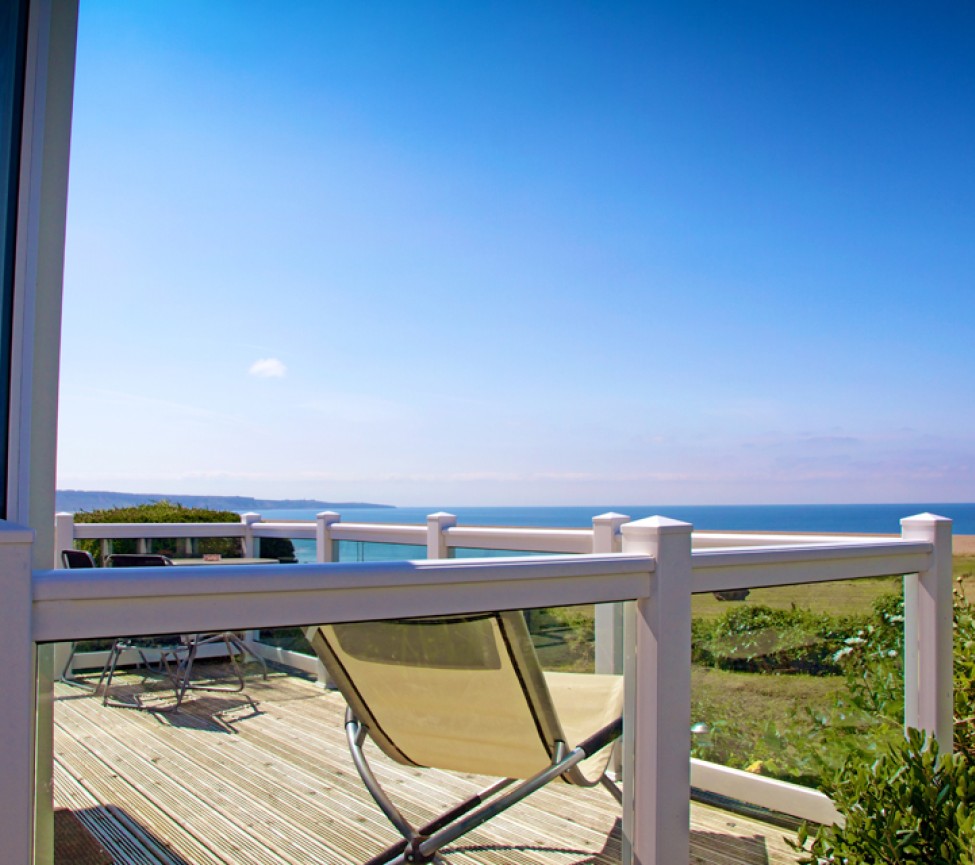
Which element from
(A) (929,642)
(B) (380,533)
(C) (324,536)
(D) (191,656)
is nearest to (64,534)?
(C) (324,536)

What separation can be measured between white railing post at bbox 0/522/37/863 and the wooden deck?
0.75ft

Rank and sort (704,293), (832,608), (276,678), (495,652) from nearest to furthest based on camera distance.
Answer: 1. (276,678)
2. (495,652)
3. (832,608)
4. (704,293)

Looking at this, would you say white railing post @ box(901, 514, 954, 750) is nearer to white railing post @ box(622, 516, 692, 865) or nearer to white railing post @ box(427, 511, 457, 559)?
white railing post @ box(622, 516, 692, 865)

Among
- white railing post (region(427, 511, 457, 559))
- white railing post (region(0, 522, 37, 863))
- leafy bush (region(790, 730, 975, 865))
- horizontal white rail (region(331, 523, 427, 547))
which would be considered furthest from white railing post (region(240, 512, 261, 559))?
white railing post (region(0, 522, 37, 863))

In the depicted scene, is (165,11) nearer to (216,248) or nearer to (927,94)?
(216,248)

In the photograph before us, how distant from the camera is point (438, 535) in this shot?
168 inches

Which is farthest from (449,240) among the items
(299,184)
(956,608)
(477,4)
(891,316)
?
(891,316)

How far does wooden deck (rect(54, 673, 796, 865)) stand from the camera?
1500 millimetres

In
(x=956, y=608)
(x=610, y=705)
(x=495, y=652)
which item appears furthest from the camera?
(x=956, y=608)

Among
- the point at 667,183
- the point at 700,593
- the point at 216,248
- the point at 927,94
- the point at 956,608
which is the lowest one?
the point at 956,608

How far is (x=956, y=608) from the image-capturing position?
149 inches

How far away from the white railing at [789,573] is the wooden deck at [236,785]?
0.16 metres

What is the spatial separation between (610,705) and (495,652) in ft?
1.18

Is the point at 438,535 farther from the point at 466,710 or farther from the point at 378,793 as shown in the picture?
the point at 378,793
